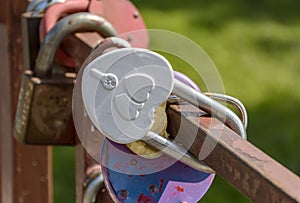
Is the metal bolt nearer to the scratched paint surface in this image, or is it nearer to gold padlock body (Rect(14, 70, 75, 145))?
the scratched paint surface

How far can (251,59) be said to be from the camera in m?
5.04

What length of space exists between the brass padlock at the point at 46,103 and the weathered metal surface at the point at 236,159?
17.9 inches

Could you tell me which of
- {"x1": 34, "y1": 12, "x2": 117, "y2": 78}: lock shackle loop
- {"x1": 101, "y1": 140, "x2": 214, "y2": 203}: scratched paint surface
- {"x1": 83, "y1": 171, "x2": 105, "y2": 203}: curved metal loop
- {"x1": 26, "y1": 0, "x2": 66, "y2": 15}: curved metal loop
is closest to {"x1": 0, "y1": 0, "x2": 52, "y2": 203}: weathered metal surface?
{"x1": 26, "y1": 0, "x2": 66, "y2": 15}: curved metal loop

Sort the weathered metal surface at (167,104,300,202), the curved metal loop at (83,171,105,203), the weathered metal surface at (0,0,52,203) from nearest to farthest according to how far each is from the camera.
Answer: the weathered metal surface at (167,104,300,202), the curved metal loop at (83,171,105,203), the weathered metal surface at (0,0,52,203)

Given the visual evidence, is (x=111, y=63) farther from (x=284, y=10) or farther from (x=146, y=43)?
(x=284, y=10)

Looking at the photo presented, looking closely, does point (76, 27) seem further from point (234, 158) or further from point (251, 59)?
point (251, 59)

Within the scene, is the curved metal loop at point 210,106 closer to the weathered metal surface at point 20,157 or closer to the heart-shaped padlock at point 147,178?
the heart-shaped padlock at point 147,178

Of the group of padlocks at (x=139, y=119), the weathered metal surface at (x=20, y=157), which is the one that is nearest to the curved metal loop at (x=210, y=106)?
the group of padlocks at (x=139, y=119)

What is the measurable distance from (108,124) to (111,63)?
5cm

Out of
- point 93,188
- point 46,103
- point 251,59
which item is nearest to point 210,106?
point 93,188

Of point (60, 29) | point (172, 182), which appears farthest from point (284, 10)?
point (172, 182)

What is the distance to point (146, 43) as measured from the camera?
124 cm

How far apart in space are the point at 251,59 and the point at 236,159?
4.28m

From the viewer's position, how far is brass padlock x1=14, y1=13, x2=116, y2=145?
135cm
